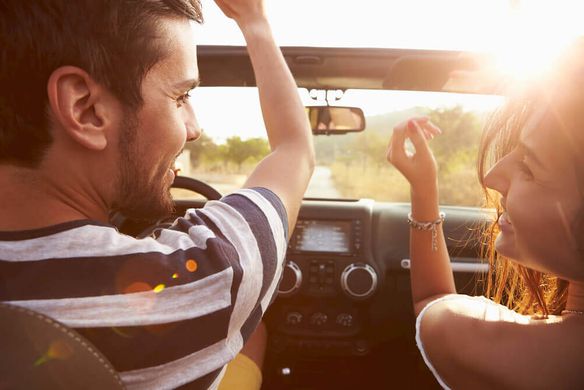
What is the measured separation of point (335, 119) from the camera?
3.72 m

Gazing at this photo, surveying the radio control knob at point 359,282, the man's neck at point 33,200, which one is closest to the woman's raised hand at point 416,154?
the man's neck at point 33,200

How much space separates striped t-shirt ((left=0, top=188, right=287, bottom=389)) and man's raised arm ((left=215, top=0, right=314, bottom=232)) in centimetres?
19

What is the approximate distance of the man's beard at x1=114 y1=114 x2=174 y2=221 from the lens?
1268mm

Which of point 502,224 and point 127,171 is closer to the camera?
point 127,171

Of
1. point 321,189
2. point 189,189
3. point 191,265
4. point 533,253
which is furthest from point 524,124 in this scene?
point 321,189

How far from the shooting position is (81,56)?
1.14m

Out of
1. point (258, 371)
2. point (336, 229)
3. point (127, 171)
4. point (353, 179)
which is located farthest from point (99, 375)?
point (353, 179)

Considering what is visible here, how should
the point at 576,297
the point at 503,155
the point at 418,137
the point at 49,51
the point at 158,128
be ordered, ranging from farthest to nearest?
the point at 418,137 < the point at 503,155 < the point at 576,297 < the point at 158,128 < the point at 49,51

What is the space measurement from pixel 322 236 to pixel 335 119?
2.67ft

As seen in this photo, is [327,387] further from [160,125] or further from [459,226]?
[160,125]

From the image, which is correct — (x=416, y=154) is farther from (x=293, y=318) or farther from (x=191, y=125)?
(x=293, y=318)

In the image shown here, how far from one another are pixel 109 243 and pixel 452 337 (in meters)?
0.96

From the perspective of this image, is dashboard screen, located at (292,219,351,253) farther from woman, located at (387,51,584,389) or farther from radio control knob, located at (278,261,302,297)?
woman, located at (387,51,584,389)

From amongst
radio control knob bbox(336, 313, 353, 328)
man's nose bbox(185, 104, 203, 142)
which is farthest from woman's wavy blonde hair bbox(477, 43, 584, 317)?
radio control knob bbox(336, 313, 353, 328)
